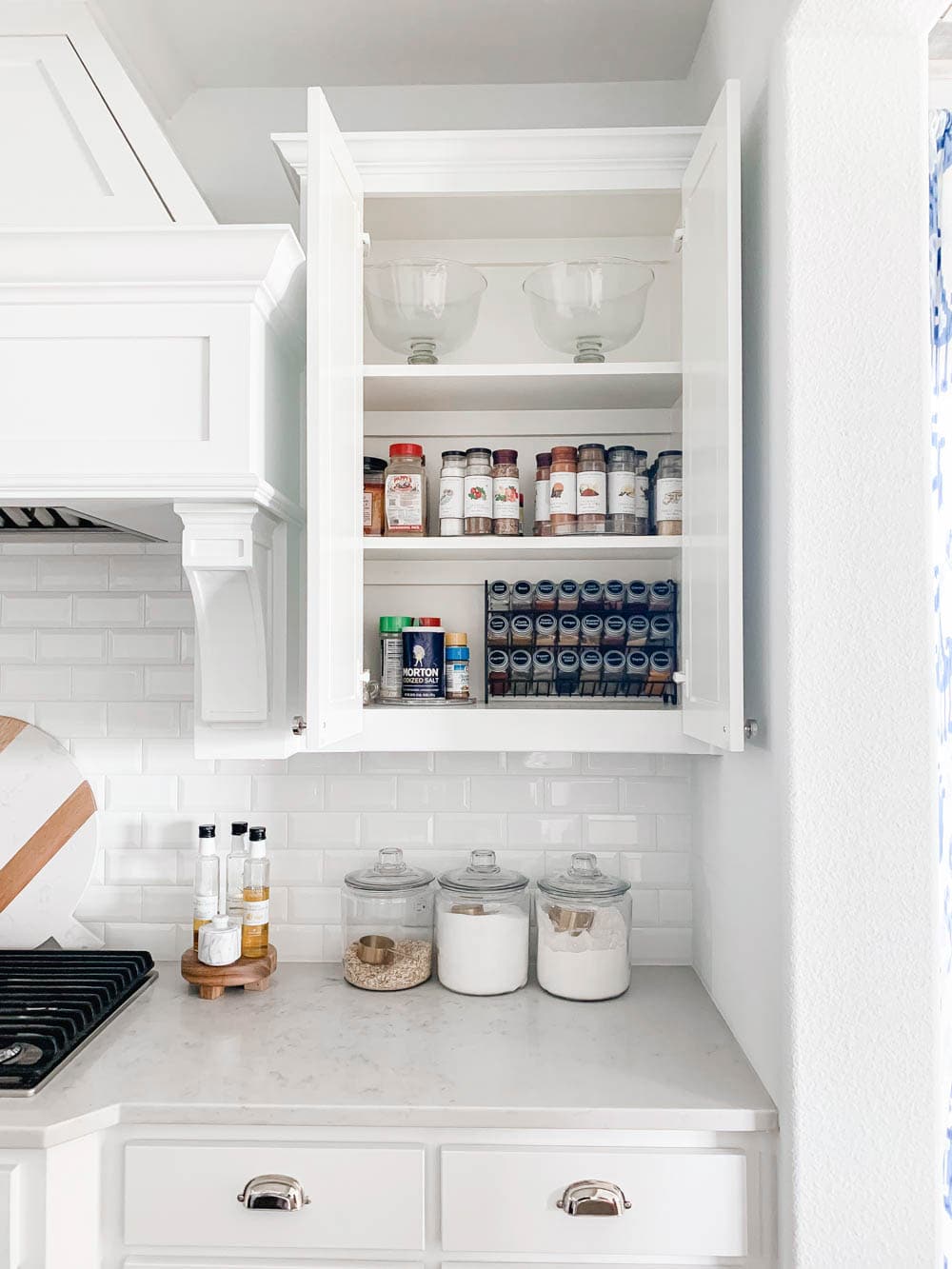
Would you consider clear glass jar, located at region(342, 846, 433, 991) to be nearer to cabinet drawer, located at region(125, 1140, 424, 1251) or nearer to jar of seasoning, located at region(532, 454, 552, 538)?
cabinet drawer, located at region(125, 1140, 424, 1251)

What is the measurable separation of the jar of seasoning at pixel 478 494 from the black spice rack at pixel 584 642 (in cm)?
18

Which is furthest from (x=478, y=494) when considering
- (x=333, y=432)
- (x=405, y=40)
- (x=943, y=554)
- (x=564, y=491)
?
(x=405, y=40)

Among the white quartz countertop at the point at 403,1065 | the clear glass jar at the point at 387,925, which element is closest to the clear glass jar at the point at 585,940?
the white quartz countertop at the point at 403,1065

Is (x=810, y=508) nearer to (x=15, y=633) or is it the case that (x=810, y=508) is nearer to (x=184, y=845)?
(x=184, y=845)

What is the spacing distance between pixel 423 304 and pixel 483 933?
1126 millimetres

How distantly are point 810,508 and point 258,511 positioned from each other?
824mm

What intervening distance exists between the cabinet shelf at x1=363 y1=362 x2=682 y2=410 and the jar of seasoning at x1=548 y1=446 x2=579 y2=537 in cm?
13

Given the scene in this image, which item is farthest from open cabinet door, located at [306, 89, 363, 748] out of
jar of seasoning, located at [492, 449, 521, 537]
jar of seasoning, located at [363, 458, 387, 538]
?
jar of seasoning, located at [492, 449, 521, 537]

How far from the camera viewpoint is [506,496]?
1756 millimetres

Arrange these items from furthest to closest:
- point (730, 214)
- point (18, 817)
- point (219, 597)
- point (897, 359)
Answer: point (18, 817) → point (219, 597) → point (730, 214) → point (897, 359)

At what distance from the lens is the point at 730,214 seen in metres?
1.36

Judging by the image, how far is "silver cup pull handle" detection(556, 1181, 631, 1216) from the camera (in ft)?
4.28

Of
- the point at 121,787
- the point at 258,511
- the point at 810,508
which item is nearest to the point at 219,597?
the point at 258,511

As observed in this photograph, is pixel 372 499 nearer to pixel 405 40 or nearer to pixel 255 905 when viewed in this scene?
pixel 255 905
